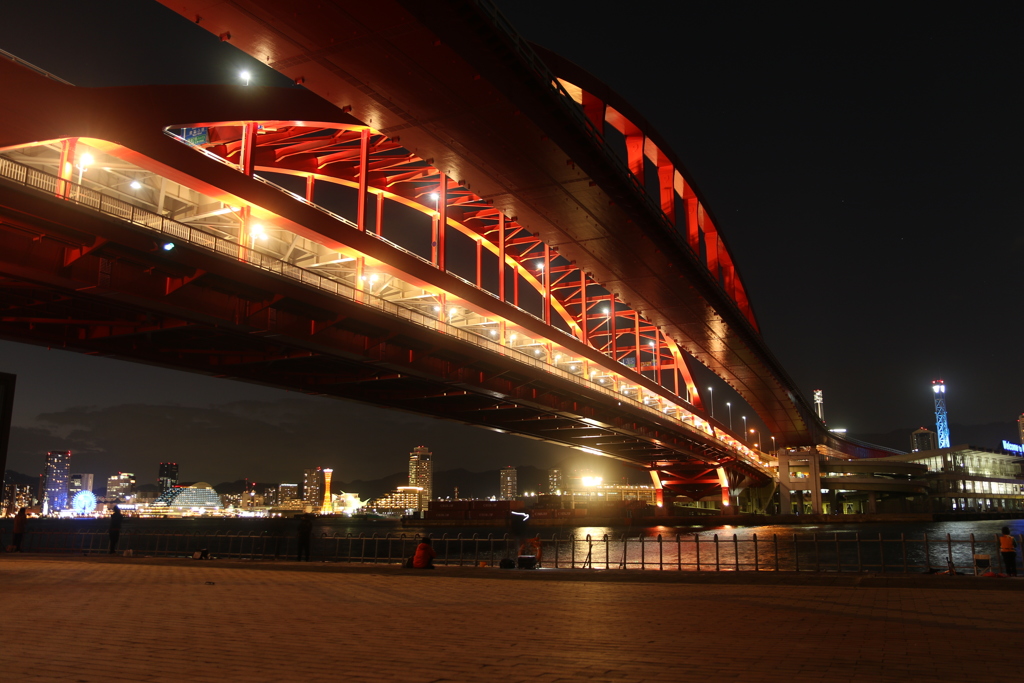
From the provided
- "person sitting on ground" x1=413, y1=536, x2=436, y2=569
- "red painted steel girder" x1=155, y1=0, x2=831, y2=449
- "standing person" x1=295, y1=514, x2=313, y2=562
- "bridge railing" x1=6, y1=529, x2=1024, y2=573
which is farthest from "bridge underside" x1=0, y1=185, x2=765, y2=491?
"person sitting on ground" x1=413, y1=536, x2=436, y2=569

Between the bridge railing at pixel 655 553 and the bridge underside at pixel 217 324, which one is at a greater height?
the bridge underside at pixel 217 324

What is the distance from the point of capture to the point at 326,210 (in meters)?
28.6

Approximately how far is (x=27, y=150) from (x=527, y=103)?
44.4 ft

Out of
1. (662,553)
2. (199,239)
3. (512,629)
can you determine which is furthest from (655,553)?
(512,629)

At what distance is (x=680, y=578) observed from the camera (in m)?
17.0

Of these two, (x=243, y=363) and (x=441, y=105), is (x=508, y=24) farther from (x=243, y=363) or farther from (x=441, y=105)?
(x=243, y=363)

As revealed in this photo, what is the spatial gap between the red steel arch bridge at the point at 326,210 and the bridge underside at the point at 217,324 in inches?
3.0

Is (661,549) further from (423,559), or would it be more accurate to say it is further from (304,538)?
(304,538)

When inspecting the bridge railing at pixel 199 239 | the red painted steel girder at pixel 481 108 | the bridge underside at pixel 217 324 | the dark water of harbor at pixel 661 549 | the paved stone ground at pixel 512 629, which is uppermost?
the red painted steel girder at pixel 481 108

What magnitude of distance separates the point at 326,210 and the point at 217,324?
7196 millimetres

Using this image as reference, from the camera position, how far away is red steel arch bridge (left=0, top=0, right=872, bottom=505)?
19.3 m

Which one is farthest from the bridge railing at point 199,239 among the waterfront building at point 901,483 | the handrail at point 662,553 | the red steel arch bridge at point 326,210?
the waterfront building at point 901,483

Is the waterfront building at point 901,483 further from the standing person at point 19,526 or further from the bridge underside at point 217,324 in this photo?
the standing person at point 19,526

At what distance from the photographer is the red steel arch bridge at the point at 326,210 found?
63.2 ft
